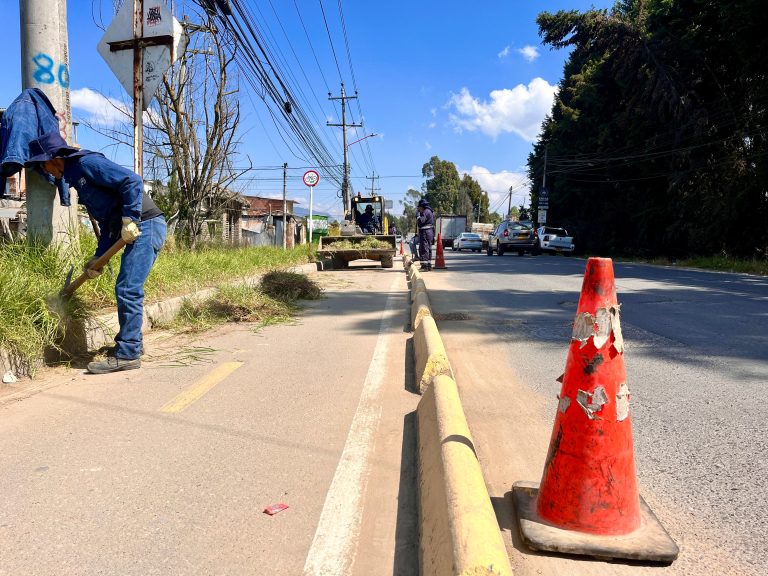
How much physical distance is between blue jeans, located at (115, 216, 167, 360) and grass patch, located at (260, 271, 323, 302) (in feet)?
12.4

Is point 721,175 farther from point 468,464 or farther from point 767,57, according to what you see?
point 468,464

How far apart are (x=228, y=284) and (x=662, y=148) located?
81.8 ft

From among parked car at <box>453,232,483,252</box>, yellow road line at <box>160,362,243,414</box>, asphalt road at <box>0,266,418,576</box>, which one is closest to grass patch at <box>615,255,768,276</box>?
asphalt road at <box>0,266,418,576</box>

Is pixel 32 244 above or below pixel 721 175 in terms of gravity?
below

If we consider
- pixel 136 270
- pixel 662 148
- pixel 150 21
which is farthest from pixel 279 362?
pixel 662 148

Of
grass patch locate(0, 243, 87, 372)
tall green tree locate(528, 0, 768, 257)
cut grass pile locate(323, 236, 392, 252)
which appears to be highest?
tall green tree locate(528, 0, 768, 257)

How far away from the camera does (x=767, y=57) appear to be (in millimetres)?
20016

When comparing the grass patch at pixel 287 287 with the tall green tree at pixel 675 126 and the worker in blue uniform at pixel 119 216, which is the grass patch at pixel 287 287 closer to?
the worker in blue uniform at pixel 119 216

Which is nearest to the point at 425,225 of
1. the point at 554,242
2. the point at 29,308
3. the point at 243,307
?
the point at 243,307

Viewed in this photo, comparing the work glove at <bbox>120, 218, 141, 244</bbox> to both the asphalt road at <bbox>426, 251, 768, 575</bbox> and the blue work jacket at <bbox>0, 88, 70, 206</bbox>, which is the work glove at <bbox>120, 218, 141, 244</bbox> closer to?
the blue work jacket at <bbox>0, 88, 70, 206</bbox>

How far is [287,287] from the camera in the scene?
9.05m

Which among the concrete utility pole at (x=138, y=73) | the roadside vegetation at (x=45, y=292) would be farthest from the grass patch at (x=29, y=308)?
the concrete utility pole at (x=138, y=73)

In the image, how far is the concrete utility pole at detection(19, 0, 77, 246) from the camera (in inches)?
220

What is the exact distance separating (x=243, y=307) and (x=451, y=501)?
564 centimetres
